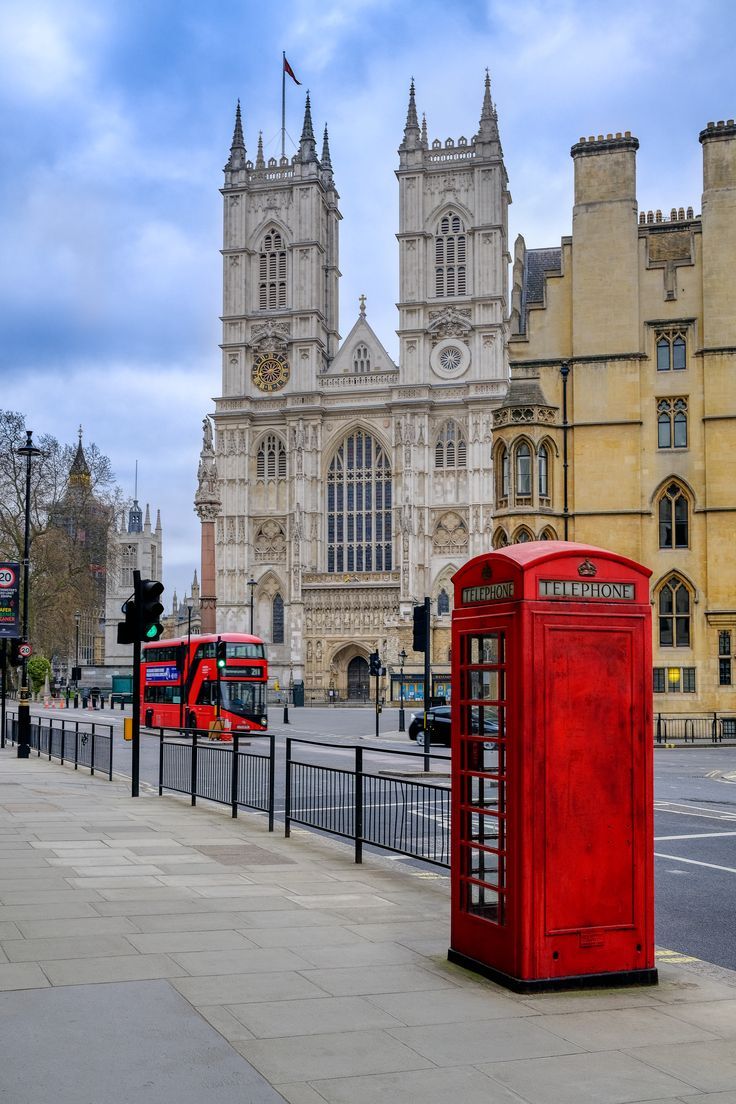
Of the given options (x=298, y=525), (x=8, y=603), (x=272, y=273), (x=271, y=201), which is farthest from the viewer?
(x=271, y=201)

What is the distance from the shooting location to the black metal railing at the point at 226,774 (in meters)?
13.0

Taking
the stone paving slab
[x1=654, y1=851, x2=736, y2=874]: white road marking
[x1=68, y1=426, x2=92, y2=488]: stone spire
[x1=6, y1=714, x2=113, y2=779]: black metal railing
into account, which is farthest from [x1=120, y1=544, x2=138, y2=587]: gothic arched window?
the stone paving slab

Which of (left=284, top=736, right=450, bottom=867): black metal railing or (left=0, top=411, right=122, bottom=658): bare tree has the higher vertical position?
(left=0, top=411, right=122, bottom=658): bare tree

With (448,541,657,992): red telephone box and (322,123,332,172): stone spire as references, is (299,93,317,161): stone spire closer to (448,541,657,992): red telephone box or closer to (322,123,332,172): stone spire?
(322,123,332,172): stone spire

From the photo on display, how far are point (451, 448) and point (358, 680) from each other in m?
16.0

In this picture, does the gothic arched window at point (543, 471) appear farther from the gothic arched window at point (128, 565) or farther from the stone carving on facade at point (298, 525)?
the gothic arched window at point (128, 565)

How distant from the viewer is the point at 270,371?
80438 mm

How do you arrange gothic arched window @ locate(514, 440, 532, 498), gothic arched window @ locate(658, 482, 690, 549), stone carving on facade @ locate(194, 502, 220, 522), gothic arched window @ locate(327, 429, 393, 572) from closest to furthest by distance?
gothic arched window @ locate(514, 440, 532, 498) → gothic arched window @ locate(658, 482, 690, 549) → gothic arched window @ locate(327, 429, 393, 572) → stone carving on facade @ locate(194, 502, 220, 522)

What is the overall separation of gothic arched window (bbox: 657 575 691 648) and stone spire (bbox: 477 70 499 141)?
5099 centimetres

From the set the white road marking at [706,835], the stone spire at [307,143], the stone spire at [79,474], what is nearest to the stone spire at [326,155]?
the stone spire at [307,143]

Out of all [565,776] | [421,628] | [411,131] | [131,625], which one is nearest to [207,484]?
[411,131]

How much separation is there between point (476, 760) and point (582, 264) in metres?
30.9

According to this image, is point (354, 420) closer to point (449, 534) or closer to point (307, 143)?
point (449, 534)

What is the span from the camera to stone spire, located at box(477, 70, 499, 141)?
7812cm
